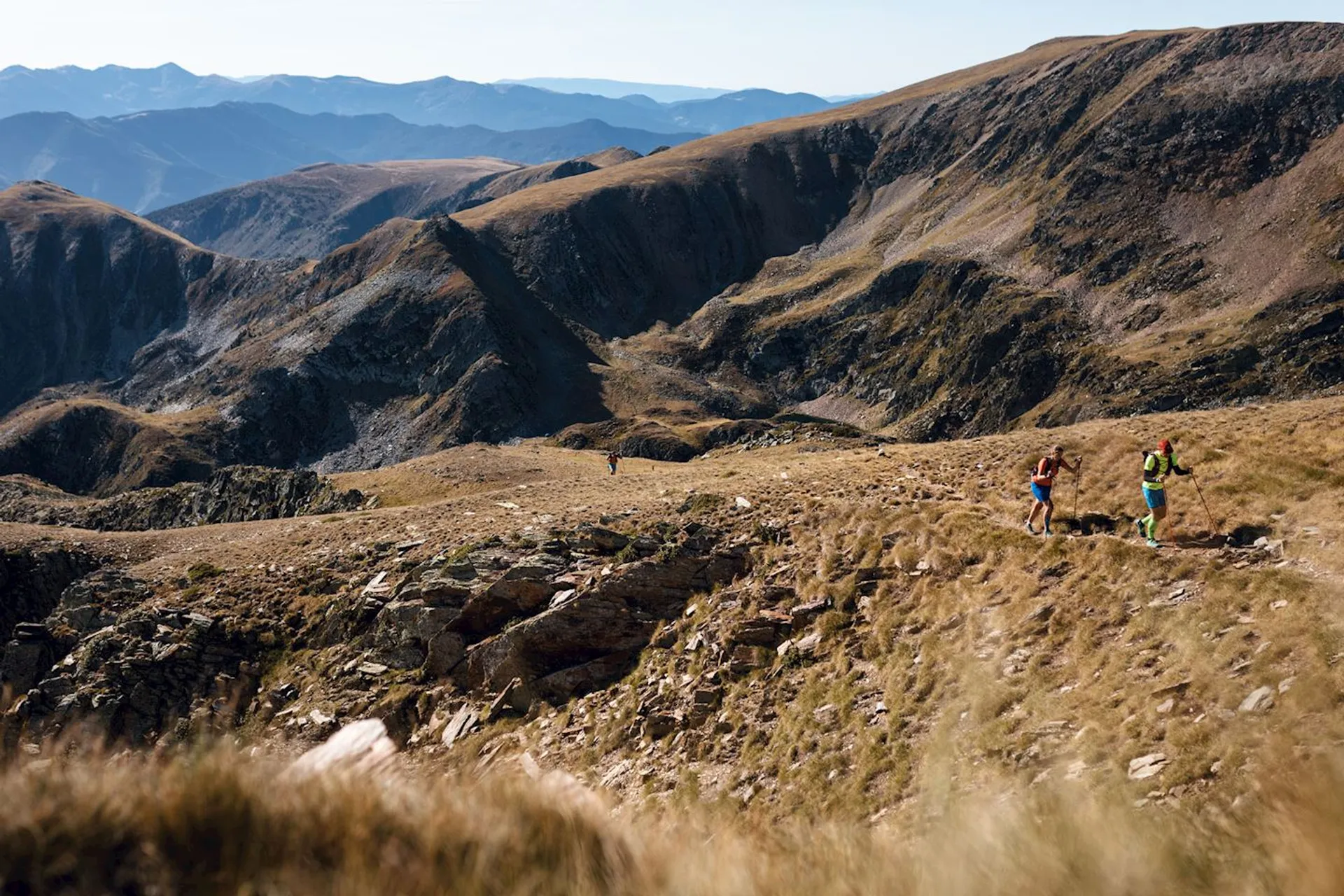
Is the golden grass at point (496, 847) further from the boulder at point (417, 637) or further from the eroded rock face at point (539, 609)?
the boulder at point (417, 637)

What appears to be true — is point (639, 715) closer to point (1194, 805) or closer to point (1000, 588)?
point (1000, 588)

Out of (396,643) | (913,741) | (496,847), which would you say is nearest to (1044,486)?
(913,741)

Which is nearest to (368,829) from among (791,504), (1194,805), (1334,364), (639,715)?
(1194,805)

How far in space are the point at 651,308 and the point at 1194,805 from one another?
159217 millimetres

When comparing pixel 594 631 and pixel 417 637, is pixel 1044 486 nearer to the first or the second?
pixel 594 631

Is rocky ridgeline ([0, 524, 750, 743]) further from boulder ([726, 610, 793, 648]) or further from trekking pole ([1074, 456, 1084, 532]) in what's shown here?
trekking pole ([1074, 456, 1084, 532])

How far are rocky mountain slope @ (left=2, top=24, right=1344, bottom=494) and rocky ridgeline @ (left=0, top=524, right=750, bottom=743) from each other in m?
77.4

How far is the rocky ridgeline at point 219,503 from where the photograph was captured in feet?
173

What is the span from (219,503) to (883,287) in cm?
10440

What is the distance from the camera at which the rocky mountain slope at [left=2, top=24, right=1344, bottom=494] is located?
328 ft

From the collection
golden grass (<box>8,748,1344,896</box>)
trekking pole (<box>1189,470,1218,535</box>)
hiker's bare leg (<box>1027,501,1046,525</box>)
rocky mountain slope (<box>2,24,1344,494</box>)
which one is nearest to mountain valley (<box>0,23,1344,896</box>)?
golden grass (<box>8,748,1344,896</box>)

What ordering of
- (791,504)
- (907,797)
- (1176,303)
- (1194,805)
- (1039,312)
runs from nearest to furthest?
(1194,805), (907,797), (791,504), (1176,303), (1039,312)

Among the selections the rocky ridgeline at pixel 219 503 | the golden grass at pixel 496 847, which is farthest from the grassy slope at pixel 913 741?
the rocky ridgeline at pixel 219 503

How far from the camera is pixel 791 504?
70.7 feet
